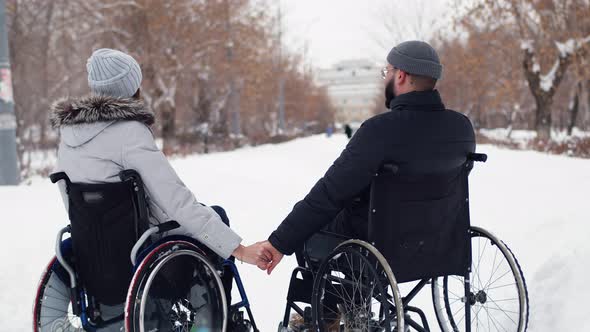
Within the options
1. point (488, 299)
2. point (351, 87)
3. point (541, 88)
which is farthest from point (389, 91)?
point (351, 87)

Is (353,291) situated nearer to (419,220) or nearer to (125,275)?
(419,220)

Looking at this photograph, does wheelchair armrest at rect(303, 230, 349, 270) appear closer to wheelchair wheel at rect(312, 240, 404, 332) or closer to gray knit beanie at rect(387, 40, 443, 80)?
wheelchair wheel at rect(312, 240, 404, 332)

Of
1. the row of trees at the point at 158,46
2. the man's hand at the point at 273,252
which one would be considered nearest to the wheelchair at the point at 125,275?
the man's hand at the point at 273,252

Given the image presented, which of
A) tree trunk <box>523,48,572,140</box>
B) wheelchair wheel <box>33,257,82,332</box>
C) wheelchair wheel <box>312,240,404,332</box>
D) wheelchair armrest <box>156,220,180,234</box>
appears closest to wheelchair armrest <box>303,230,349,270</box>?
wheelchair wheel <box>312,240,404,332</box>

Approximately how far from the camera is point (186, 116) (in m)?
34.8

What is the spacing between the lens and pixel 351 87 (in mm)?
126812

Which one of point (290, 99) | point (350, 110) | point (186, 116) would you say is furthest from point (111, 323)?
point (350, 110)

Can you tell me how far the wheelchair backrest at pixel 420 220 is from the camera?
2291 millimetres

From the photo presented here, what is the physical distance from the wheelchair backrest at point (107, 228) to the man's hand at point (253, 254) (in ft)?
1.57

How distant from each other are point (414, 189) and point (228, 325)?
1107 millimetres

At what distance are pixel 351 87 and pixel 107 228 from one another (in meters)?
127

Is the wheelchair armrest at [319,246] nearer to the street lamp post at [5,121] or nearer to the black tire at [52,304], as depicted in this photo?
the black tire at [52,304]

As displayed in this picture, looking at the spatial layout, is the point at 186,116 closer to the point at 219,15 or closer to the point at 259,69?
the point at 259,69

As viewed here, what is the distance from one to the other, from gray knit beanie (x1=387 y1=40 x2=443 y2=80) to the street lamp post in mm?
7179
